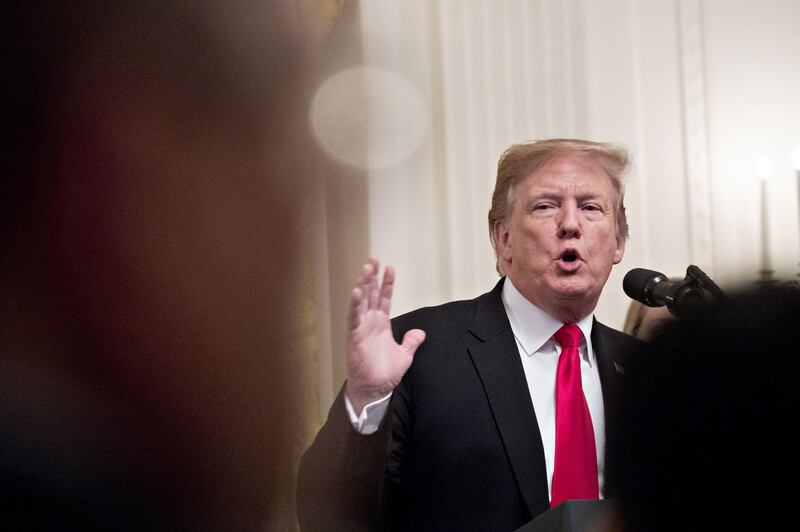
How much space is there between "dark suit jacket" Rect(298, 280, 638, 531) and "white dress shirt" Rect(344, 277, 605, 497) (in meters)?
0.03

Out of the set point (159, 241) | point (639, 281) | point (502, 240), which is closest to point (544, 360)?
point (502, 240)

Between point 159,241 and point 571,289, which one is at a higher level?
point 159,241

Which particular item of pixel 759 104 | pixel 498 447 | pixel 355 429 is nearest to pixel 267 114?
pixel 355 429

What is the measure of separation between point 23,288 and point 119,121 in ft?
0.19

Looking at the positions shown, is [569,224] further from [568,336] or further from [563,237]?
[568,336]

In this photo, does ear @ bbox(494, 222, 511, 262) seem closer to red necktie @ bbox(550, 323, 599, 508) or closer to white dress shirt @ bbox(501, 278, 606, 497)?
white dress shirt @ bbox(501, 278, 606, 497)

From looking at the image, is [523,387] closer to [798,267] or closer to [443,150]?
[443,150]

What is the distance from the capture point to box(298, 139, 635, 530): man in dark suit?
67.7 inches

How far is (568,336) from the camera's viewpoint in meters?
2.23

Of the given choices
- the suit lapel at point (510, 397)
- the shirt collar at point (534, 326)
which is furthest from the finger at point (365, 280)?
the shirt collar at point (534, 326)

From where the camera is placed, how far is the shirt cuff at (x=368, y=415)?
1697mm

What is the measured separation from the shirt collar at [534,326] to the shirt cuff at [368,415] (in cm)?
62

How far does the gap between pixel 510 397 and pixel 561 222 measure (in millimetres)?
464

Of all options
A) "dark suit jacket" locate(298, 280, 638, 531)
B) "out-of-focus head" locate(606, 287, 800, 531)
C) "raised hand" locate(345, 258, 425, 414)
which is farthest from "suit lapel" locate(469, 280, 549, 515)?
"out-of-focus head" locate(606, 287, 800, 531)
